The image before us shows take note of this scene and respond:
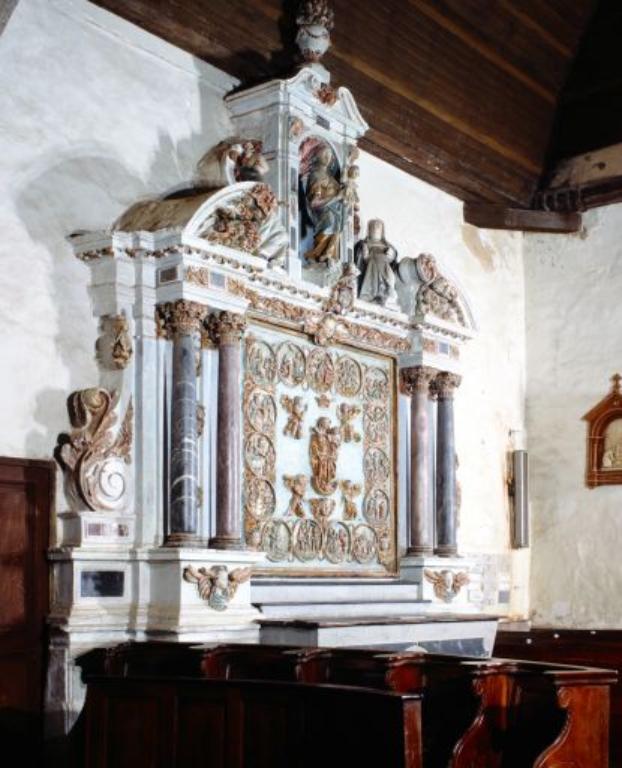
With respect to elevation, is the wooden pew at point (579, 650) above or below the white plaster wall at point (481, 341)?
below

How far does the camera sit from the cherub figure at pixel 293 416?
883 cm

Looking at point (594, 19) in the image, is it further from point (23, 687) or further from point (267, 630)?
point (23, 687)

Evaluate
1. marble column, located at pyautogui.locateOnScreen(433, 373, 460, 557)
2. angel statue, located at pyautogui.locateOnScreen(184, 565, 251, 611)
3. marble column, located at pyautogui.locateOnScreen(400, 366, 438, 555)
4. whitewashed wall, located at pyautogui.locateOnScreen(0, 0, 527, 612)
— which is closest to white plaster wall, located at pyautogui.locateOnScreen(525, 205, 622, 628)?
marble column, located at pyautogui.locateOnScreen(433, 373, 460, 557)

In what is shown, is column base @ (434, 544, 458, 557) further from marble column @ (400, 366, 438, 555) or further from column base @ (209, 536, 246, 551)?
column base @ (209, 536, 246, 551)

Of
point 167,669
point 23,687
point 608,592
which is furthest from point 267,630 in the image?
point 608,592

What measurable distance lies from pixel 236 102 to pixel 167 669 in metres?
4.08

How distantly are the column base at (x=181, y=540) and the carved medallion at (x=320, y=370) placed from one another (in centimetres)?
191

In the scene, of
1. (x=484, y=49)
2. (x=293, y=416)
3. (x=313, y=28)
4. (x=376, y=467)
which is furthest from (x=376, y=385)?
(x=484, y=49)

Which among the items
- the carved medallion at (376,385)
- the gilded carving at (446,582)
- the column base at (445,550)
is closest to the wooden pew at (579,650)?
the gilded carving at (446,582)

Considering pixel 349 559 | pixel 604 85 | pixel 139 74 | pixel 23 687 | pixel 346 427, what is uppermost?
pixel 604 85

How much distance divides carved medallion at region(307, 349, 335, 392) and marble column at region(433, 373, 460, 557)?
1.20 m

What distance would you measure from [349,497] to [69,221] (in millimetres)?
3028

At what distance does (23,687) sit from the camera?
23.1ft

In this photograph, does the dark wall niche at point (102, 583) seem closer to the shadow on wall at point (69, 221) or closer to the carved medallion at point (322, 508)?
the shadow on wall at point (69, 221)
